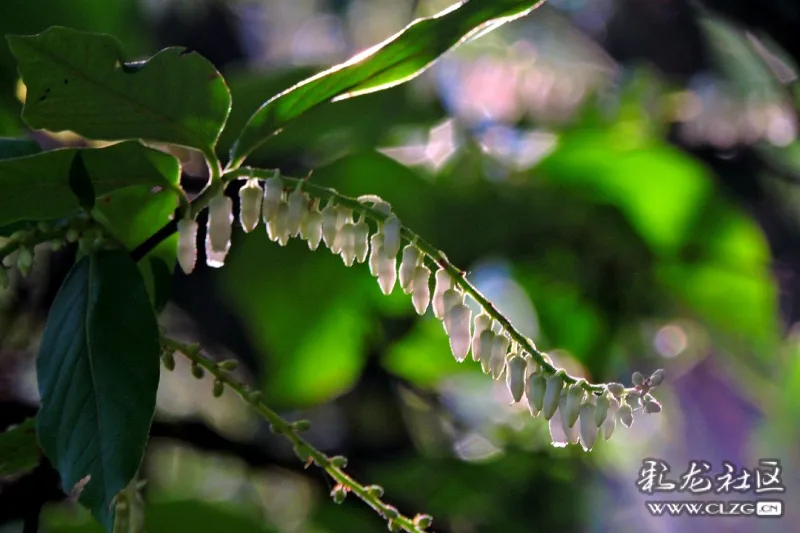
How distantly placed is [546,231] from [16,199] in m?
0.87

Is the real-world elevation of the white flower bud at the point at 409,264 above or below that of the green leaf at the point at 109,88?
below

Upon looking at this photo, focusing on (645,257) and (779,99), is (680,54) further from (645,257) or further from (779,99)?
(645,257)

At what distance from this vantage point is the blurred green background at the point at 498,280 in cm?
104

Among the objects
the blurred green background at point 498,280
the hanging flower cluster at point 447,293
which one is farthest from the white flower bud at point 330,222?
the blurred green background at point 498,280

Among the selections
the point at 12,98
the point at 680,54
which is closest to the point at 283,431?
the point at 12,98

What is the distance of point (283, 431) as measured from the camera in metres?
0.51

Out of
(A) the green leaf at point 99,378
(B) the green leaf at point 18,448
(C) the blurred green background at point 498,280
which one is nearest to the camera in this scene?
(A) the green leaf at point 99,378

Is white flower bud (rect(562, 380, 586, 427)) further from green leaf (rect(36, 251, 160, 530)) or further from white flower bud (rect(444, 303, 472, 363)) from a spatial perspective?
green leaf (rect(36, 251, 160, 530))

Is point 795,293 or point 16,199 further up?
point 16,199

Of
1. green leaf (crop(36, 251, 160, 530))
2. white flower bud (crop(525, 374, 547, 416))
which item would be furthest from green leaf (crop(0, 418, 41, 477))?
white flower bud (crop(525, 374, 547, 416))

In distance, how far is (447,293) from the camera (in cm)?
45

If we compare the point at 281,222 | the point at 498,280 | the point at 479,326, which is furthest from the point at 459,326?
the point at 498,280

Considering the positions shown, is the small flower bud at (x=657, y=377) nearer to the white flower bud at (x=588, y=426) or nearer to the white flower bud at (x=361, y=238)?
the white flower bud at (x=588, y=426)

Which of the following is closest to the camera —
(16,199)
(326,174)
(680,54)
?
(16,199)
